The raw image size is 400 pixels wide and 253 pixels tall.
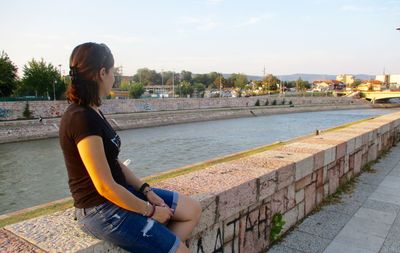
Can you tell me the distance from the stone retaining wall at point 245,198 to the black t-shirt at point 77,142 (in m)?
0.24

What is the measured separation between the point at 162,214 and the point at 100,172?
18.5 inches

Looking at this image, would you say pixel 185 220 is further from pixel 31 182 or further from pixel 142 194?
pixel 31 182

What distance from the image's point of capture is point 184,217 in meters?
2.23

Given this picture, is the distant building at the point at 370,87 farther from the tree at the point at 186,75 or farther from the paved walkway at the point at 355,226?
the paved walkway at the point at 355,226

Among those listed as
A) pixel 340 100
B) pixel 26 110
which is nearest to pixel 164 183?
pixel 26 110

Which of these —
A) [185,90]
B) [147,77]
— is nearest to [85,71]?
[185,90]

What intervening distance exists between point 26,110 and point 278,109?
4049 cm

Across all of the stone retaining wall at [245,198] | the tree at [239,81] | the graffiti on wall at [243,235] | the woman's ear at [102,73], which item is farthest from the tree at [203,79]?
the woman's ear at [102,73]

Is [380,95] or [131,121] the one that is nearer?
[131,121]

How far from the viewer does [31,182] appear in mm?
15148

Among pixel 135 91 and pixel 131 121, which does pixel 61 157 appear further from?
pixel 135 91

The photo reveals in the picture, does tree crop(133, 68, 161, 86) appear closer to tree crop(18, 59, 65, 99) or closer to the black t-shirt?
tree crop(18, 59, 65, 99)

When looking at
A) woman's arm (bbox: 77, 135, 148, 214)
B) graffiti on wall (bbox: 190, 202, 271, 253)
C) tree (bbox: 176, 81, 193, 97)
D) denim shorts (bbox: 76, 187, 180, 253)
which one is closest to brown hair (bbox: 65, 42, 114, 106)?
woman's arm (bbox: 77, 135, 148, 214)

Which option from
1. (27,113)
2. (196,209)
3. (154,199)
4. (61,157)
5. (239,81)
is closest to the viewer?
(154,199)
